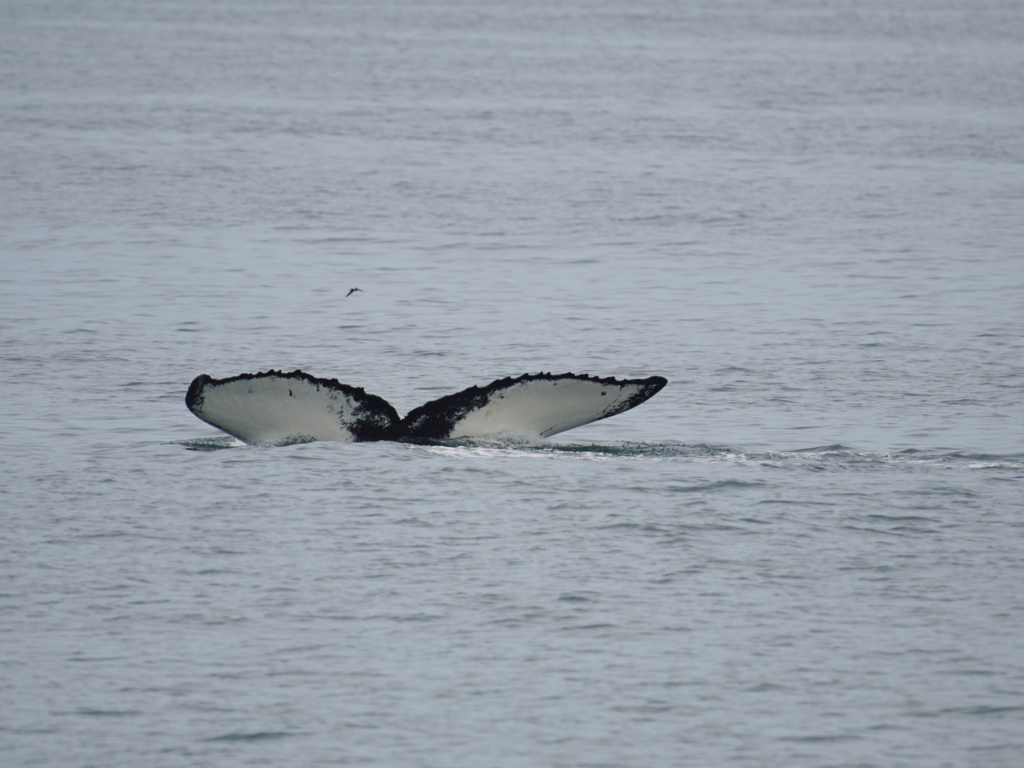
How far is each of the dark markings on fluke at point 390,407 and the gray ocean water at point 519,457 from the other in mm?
134

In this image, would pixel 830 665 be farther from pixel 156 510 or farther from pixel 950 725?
pixel 156 510

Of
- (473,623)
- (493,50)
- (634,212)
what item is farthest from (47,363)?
(493,50)

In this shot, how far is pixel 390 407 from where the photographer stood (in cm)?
634

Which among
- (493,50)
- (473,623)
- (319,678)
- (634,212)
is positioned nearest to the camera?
(319,678)

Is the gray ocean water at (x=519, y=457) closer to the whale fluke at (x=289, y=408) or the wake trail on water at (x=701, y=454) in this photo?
the wake trail on water at (x=701, y=454)

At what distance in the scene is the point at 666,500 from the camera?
5.75 metres

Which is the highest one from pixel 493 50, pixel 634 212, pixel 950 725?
pixel 493 50

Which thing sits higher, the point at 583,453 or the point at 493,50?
the point at 493,50

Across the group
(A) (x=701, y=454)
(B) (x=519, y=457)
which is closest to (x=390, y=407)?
(B) (x=519, y=457)

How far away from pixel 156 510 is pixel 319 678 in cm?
173

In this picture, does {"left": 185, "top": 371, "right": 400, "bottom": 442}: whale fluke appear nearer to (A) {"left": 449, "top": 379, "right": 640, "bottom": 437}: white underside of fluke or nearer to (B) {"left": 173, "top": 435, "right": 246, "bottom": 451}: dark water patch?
(B) {"left": 173, "top": 435, "right": 246, "bottom": 451}: dark water patch

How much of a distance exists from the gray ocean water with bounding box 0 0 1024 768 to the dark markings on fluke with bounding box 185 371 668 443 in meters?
0.13

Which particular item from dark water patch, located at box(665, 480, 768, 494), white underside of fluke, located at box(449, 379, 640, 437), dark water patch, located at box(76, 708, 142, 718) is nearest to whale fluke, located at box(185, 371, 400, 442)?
white underside of fluke, located at box(449, 379, 640, 437)

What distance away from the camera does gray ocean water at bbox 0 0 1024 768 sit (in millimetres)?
3947
